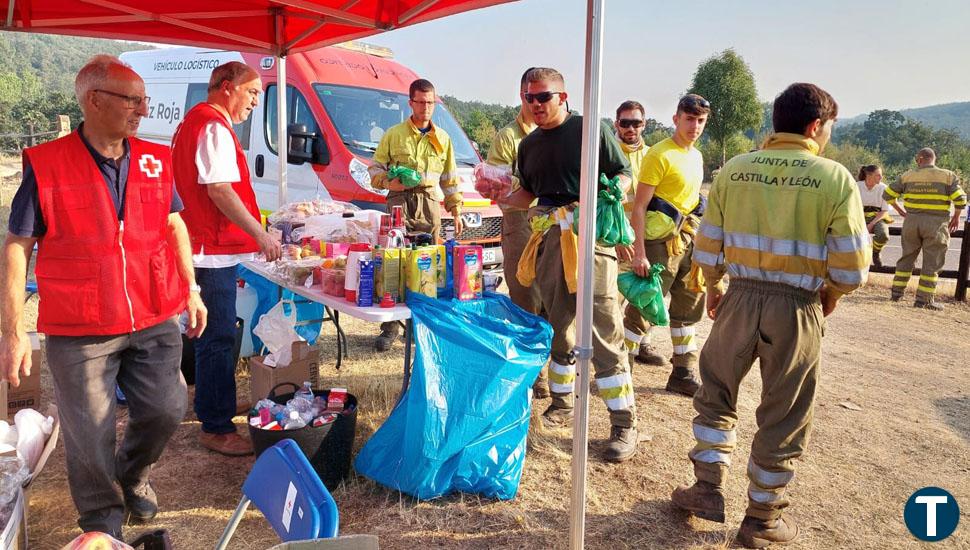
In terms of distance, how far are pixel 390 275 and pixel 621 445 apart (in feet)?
5.54

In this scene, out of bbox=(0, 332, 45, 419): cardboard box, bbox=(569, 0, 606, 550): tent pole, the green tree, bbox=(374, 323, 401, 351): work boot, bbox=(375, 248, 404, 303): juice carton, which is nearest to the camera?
bbox=(569, 0, 606, 550): tent pole

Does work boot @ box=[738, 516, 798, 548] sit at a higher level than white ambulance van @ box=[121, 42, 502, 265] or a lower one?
lower

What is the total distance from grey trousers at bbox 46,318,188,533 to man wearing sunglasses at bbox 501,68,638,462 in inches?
78.1

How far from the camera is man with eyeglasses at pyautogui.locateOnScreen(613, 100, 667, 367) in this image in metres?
4.96

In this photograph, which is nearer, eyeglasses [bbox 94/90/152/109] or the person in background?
eyeglasses [bbox 94/90/152/109]

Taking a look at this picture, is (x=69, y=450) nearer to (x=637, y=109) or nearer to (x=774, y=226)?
(x=774, y=226)

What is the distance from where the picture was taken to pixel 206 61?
8344 millimetres

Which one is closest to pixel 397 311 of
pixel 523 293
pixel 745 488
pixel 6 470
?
pixel 523 293

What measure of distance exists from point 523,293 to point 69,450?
104 inches

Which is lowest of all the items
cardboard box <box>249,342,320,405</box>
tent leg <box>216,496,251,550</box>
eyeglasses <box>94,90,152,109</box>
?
cardboard box <box>249,342,320,405</box>

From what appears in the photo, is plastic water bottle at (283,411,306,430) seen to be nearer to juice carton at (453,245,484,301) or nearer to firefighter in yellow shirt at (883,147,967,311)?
juice carton at (453,245,484,301)

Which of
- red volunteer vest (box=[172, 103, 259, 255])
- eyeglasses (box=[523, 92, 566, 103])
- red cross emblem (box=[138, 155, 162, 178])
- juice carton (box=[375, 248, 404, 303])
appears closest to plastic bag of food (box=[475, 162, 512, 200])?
eyeglasses (box=[523, 92, 566, 103])

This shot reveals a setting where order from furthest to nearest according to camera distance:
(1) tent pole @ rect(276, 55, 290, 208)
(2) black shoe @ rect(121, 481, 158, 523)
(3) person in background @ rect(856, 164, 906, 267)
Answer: (3) person in background @ rect(856, 164, 906, 267) → (1) tent pole @ rect(276, 55, 290, 208) → (2) black shoe @ rect(121, 481, 158, 523)

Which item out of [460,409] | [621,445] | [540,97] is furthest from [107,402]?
[621,445]
